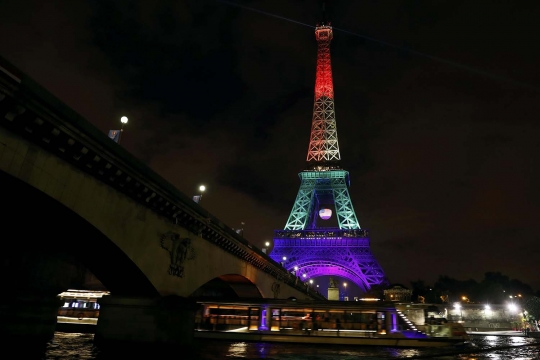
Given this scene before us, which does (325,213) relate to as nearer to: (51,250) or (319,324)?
(319,324)

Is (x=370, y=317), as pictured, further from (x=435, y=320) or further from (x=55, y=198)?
(x=55, y=198)

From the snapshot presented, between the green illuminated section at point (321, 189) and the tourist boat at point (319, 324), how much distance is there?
7151cm

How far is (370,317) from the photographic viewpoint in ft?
95.6

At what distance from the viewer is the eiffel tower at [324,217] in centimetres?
9212

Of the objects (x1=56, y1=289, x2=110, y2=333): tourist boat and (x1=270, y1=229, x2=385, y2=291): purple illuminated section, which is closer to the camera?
(x1=56, y1=289, x2=110, y2=333): tourist boat

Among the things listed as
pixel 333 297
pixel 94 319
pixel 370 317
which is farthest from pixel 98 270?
pixel 333 297

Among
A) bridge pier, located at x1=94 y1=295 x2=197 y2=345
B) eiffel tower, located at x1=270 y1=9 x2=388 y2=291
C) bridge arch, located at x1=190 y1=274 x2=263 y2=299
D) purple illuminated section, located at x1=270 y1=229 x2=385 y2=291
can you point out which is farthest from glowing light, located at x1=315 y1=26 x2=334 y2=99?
bridge pier, located at x1=94 y1=295 x2=197 y2=345

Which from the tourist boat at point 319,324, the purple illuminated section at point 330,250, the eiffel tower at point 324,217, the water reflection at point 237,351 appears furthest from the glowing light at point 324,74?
the water reflection at point 237,351

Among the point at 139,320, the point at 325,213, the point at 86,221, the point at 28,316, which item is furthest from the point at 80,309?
the point at 325,213

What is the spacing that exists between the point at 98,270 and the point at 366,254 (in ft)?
260

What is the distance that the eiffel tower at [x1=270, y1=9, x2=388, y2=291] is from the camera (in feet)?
302

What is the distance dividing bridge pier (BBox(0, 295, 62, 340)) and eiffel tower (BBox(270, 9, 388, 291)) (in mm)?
74314

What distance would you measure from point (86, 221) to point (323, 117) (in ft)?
Result: 357

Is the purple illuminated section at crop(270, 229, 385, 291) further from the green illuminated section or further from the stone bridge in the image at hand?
the stone bridge
